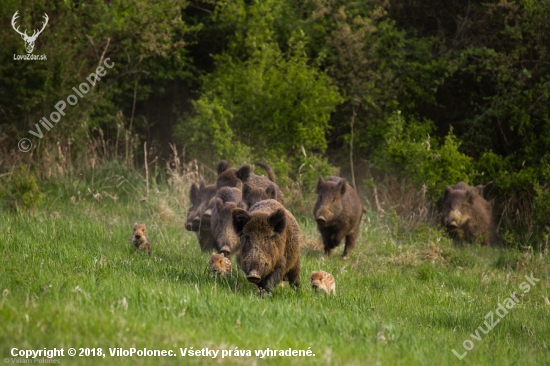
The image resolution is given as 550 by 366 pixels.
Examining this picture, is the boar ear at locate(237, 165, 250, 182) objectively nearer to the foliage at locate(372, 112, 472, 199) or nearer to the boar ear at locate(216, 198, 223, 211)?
the boar ear at locate(216, 198, 223, 211)

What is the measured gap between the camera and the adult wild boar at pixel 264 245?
971cm

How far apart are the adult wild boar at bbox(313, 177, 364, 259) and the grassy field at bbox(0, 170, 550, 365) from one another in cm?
48

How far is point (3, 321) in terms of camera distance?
6.65 m

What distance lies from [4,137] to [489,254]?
35.2ft

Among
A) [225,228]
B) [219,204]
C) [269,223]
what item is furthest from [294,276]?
[219,204]

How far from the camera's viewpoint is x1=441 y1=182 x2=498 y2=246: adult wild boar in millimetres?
18656

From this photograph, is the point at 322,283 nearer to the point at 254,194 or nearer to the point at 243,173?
the point at 254,194

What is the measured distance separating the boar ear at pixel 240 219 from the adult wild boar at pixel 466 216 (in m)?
9.54

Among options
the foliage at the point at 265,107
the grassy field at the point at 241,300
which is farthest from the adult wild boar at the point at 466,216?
the foliage at the point at 265,107

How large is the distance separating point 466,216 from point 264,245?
10.1 metres

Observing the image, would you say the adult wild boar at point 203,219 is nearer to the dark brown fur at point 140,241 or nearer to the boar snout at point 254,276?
the dark brown fur at point 140,241

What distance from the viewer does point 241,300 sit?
8.84m

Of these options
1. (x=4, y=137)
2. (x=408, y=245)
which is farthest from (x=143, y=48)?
(x=408, y=245)

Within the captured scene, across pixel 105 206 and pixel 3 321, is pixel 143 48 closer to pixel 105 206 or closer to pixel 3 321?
pixel 105 206
